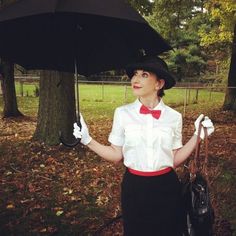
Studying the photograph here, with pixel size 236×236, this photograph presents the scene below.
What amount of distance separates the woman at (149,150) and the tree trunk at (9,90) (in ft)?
36.1

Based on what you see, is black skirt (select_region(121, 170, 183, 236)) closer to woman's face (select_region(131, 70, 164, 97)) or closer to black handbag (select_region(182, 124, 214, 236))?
black handbag (select_region(182, 124, 214, 236))

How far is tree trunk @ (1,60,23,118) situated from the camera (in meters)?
13.0

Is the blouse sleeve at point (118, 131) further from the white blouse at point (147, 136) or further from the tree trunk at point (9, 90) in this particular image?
the tree trunk at point (9, 90)

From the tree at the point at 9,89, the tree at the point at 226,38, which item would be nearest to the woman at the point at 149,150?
the tree at the point at 9,89

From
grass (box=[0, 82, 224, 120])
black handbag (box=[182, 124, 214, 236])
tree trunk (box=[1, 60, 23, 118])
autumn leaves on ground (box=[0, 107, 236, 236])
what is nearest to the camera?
black handbag (box=[182, 124, 214, 236])

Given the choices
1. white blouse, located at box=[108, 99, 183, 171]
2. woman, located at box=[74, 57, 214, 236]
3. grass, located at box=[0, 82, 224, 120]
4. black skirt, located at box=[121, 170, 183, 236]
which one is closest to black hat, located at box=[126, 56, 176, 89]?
woman, located at box=[74, 57, 214, 236]

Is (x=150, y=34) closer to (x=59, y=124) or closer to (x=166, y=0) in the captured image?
(x=59, y=124)

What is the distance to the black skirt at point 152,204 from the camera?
9.23ft

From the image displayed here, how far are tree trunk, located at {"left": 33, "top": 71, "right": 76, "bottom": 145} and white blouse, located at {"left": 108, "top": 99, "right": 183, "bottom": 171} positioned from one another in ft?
15.5

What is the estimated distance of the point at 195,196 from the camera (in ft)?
8.92

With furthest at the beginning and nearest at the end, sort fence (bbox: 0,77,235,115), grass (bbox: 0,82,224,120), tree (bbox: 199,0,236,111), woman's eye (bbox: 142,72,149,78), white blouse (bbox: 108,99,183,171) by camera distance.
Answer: fence (bbox: 0,77,235,115) → grass (bbox: 0,82,224,120) → tree (bbox: 199,0,236,111) → woman's eye (bbox: 142,72,149,78) → white blouse (bbox: 108,99,183,171)

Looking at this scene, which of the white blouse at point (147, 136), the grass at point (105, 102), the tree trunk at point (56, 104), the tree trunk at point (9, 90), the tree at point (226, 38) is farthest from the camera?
the grass at point (105, 102)

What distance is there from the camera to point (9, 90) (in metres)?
13.2

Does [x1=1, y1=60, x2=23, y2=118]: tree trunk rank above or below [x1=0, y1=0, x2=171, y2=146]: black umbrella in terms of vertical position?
below
